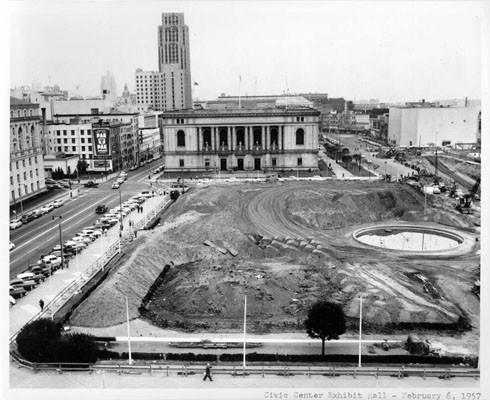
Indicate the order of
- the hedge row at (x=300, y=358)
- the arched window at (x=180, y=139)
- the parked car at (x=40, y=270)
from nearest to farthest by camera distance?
the hedge row at (x=300, y=358), the parked car at (x=40, y=270), the arched window at (x=180, y=139)

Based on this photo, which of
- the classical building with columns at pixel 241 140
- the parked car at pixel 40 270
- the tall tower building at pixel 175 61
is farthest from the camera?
the tall tower building at pixel 175 61

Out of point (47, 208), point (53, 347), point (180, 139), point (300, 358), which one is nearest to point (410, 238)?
point (300, 358)

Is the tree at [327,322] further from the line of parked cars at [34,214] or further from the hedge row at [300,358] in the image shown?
the line of parked cars at [34,214]

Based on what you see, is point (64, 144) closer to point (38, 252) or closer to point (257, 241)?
point (38, 252)

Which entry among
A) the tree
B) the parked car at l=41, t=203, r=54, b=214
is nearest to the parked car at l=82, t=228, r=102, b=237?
the parked car at l=41, t=203, r=54, b=214

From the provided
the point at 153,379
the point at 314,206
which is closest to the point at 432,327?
the point at 153,379

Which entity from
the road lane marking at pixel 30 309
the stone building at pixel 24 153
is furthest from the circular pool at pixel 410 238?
the stone building at pixel 24 153
